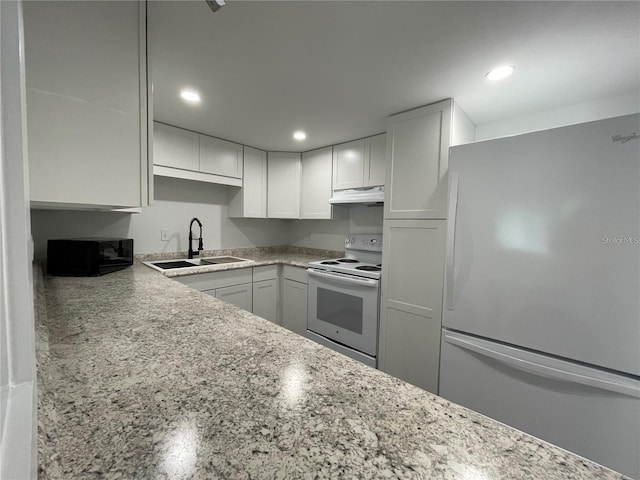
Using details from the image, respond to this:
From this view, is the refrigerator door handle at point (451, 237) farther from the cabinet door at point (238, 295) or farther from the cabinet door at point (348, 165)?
the cabinet door at point (238, 295)

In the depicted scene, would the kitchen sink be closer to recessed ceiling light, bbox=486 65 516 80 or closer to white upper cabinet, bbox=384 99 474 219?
white upper cabinet, bbox=384 99 474 219

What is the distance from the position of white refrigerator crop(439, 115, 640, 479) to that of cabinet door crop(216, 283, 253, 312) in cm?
176

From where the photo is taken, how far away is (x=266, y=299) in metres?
2.62

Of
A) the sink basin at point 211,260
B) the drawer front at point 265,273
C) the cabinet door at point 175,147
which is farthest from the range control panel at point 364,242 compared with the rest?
the cabinet door at point 175,147

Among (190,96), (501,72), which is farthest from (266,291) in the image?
(501,72)

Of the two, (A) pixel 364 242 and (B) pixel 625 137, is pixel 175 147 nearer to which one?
(A) pixel 364 242

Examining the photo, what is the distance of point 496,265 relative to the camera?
1.32 m

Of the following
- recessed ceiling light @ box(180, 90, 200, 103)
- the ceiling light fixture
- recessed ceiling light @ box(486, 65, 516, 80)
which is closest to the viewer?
recessed ceiling light @ box(486, 65, 516, 80)

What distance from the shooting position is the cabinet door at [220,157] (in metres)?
2.38

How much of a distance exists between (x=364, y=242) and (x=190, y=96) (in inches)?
74.5

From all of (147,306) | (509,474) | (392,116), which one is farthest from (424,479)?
(392,116)

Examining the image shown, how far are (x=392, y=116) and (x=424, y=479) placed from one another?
2.04 meters

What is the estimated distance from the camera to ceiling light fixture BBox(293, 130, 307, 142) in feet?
7.47

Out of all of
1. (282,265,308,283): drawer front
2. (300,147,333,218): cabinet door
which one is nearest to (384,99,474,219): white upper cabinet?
(300,147,333,218): cabinet door
